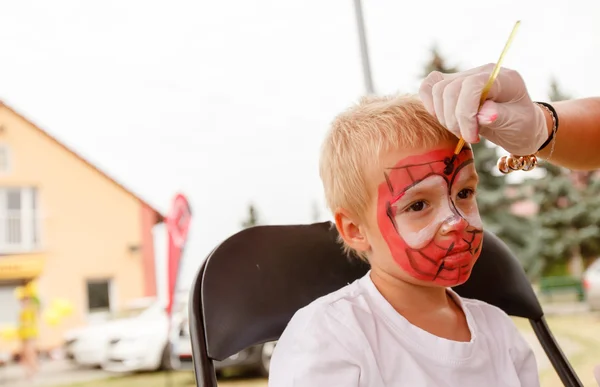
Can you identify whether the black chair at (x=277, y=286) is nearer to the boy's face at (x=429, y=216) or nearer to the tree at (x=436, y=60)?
the boy's face at (x=429, y=216)

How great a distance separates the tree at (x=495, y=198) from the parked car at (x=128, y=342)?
347 centimetres

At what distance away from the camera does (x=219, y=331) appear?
82 centimetres

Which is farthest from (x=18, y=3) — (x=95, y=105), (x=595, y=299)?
(x=595, y=299)

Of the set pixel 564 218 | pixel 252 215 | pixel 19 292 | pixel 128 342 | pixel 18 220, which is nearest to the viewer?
pixel 252 215

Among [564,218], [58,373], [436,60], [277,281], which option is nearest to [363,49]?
[277,281]

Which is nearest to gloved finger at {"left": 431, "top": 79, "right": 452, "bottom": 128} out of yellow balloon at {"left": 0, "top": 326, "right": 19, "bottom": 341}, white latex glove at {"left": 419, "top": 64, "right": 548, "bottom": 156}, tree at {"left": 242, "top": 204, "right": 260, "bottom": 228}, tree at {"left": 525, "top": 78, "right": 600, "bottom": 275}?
white latex glove at {"left": 419, "top": 64, "right": 548, "bottom": 156}

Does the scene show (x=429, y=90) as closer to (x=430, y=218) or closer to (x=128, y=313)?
(x=430, y=218)

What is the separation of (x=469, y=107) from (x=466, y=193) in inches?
7.7

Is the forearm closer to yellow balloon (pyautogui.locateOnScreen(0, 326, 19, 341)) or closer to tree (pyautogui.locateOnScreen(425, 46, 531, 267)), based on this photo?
yellow balloon (pyautogui.locateOnScreen(0, 326, 19, 341))

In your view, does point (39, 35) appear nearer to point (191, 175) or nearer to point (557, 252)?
point (191, 175)

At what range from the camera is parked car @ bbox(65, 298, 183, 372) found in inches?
164

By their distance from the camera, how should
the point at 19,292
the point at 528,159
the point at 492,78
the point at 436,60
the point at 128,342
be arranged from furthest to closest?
1. the point at 436,60
2. the point at 19,292
3. the point at 128,342
4. the point at 528,159
5. the point at 492,78

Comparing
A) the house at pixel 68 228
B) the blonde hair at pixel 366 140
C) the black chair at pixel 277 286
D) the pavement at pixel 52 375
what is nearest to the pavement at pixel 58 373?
the pavement at pixel 52 375

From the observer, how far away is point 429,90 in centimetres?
77
